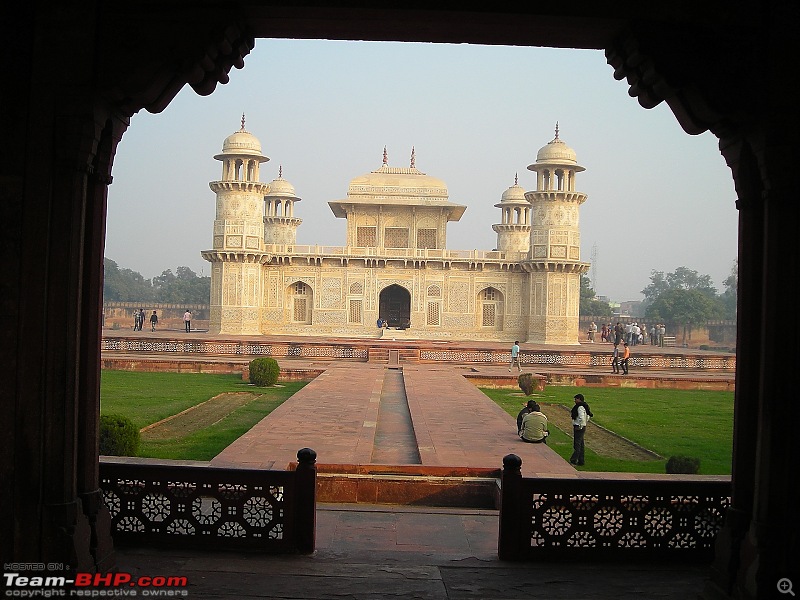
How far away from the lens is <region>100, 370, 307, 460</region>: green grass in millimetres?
8656

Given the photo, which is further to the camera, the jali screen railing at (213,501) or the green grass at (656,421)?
the green grass at (656,421)

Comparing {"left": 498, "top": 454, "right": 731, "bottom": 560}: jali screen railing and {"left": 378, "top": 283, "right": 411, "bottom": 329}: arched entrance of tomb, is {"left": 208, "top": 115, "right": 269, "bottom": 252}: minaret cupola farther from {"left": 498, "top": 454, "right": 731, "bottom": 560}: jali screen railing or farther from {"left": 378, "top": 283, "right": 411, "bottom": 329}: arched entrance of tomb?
{"left": 498, "top": 454, "right": 731, "bottom": 560}: jali screen railing

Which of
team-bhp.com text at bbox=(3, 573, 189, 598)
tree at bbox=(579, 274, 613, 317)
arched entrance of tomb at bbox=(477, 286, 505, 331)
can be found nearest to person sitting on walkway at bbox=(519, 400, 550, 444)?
team-bhp.com text at bbox=(3, 573, 189, 598)

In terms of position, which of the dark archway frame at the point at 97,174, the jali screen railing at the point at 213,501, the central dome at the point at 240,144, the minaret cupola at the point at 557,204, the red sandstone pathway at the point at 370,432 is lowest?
the red sandstone pathway at the point at 370,432

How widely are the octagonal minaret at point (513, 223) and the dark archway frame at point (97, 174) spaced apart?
36.2 m

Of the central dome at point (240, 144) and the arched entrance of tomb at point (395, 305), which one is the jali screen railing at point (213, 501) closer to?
the central dome at point (240, 144)

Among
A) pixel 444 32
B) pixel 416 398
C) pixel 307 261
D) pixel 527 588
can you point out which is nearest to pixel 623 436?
pixel 416 398

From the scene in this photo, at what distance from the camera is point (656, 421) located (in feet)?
38.2

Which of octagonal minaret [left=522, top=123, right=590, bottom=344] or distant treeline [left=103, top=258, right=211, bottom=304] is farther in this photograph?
distant treeline [left=103, top=258, right=211, bottom=304]

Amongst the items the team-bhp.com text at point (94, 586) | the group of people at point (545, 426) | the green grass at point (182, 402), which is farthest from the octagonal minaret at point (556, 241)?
the team-bhp.com text at point (94, 586)

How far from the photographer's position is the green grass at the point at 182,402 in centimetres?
866

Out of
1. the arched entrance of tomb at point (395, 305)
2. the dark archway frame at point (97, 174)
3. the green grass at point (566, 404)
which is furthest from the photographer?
the arched entrance of tomb at point (395, 305)

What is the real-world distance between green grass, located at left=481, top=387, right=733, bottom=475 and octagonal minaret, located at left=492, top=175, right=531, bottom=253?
75.8 feet

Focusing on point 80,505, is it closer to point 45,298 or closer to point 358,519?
point 45,298
